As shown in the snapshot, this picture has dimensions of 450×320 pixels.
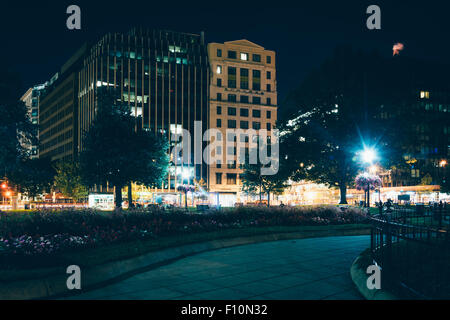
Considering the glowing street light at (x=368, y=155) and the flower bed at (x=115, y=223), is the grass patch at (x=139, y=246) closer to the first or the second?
the flower bed at (x=115, y=223)

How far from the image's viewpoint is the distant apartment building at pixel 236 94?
104 m

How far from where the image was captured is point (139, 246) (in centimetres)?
1375

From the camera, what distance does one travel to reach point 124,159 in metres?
44.5

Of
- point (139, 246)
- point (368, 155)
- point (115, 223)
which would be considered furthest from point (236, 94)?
point (139, 246)

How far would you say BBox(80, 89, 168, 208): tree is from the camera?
44.6 m

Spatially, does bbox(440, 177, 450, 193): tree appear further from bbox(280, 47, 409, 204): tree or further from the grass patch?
the grass patch

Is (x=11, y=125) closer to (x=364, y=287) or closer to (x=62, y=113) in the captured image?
(x=364, y=287)

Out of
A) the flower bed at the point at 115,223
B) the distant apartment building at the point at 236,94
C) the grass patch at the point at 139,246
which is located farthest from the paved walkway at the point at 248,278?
the distant apartment building at the point at 236,94

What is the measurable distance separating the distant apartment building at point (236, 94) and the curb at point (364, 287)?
306 ft

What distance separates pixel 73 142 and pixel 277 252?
10726cm

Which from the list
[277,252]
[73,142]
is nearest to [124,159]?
[277,252]

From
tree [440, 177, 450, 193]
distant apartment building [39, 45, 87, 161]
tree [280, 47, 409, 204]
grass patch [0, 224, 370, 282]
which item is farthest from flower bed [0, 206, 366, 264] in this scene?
distant apartment building [39, 45, 87, 161]
